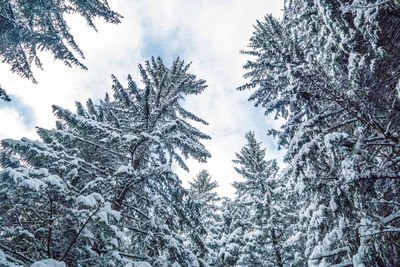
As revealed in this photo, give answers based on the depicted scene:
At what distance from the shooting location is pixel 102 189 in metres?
7.01

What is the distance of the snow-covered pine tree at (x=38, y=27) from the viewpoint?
5.25 m

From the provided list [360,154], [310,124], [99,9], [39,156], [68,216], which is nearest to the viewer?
[68,216]

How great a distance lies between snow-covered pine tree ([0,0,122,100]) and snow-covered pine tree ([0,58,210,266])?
168 cm

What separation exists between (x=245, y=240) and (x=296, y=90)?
862 centimetres

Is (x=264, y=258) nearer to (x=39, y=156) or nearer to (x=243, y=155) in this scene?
(x=243, y=155)

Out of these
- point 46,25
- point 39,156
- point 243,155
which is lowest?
point 39,156

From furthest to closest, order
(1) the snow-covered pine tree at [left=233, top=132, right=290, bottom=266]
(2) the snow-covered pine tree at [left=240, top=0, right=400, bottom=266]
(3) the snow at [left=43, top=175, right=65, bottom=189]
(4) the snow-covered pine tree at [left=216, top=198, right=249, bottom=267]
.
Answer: (1) the snow-covered pine tree at [left=233, top=132, right=290, bottom=266]
(4) the snow-covered pine tree at [left=216, top=198, right=249, bottom=267]
(2) the snow-covered pine tree at [left=240, top=0, right=400, bottom=266]
(3) the snow at [left=43, top=175, right=65, bottom=189]

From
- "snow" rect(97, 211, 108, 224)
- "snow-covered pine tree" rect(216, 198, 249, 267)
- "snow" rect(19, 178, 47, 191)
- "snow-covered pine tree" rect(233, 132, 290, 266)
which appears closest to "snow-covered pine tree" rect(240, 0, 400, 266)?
"snow" rect(97, 211, 108, 224)

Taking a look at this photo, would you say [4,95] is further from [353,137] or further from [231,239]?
[231,239]

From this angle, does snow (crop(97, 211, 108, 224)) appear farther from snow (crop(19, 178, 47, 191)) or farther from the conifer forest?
snow (crop(19, 178, 47, 191))

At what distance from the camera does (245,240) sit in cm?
1125

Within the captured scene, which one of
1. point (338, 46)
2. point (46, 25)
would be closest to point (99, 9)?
point (46, 25)

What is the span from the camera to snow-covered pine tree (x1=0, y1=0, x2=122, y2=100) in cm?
525

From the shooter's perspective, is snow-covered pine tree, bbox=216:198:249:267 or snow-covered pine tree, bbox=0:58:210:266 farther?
snow-covered pine tree, bbox=216:198:249:267
